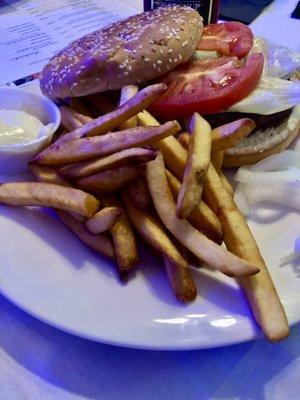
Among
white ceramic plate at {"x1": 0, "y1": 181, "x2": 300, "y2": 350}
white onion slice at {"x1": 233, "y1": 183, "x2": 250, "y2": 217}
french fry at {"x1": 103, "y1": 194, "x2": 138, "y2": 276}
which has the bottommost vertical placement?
white onion slice at {"x1": 233, "y1": 183, "x2": 250, "y2": 217}

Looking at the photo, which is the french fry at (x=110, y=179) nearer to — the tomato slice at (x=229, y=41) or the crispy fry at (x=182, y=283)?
the crispy fry at (x=182, y=283)

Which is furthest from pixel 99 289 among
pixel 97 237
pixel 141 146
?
pixel 141 146

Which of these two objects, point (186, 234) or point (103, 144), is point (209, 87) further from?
point (186, 234)

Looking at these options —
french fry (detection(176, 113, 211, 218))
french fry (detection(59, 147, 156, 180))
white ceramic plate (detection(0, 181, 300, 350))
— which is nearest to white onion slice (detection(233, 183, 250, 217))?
white ceramic plate (detection(0, 181, 300, 350))

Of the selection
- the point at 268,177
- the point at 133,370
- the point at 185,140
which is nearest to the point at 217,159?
the point at 185,140

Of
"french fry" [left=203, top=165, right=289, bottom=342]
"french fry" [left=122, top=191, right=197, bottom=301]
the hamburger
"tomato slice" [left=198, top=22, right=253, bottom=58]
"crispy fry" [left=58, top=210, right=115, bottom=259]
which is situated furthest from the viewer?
"tomato slice" [left=198, top=22, right=253, bottom=58]

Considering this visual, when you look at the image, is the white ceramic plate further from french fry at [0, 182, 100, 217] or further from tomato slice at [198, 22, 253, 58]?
tomato slice at [198, 22, 253, 58]
